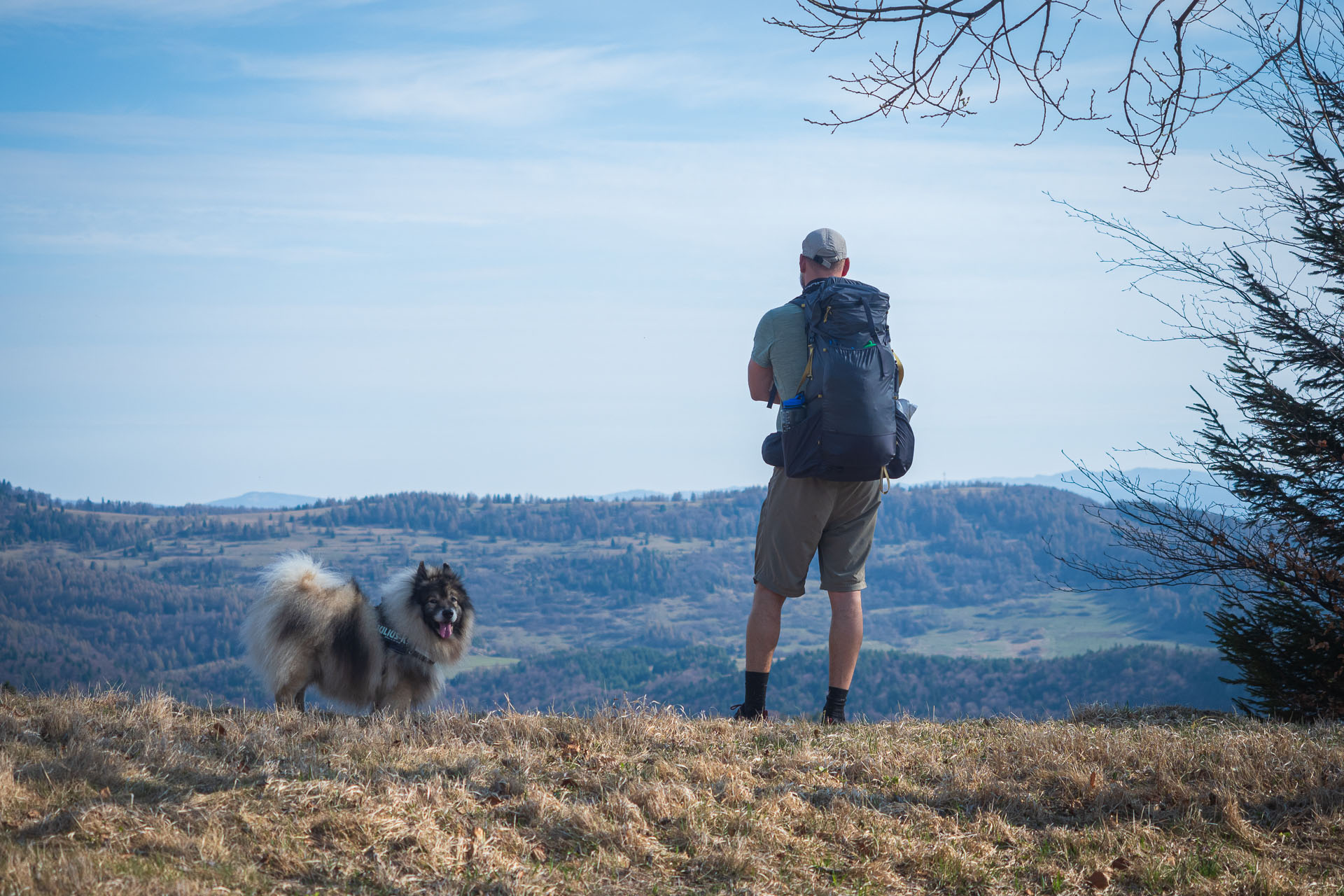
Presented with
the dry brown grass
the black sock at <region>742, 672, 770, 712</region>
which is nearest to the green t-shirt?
the black sock at <region>742, 672, 770, 712</region>

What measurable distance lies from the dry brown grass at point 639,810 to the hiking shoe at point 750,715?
13.8 inches

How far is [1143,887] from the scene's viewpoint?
2.99 m

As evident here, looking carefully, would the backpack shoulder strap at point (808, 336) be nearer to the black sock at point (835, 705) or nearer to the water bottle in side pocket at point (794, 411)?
the water bottle in side pocket at point (794, 411)

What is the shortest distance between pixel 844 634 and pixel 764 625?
1.43 feet

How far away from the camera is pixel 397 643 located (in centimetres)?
671

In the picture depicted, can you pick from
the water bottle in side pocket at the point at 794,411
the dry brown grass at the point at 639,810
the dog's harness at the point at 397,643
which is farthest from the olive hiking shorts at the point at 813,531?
the dog's harness at the point at 397,643

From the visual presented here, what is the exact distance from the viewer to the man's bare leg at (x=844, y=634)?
475 cm

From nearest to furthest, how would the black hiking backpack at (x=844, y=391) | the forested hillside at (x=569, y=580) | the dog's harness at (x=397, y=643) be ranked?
the black hiking backpack at (x=844, y=391), the dog's harness at (x=397, y=643), the forested hillside at (x=569, y=580)

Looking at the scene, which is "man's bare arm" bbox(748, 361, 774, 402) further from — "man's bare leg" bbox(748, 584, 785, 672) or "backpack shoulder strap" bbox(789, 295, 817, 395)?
"man's bare leg" bbox(748, 584, 785, 672)

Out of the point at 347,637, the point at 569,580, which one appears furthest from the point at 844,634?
the point at 569,580

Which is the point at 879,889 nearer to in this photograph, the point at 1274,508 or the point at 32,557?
the point at 1274,508

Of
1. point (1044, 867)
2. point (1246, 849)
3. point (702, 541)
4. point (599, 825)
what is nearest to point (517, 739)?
point (599, 825)

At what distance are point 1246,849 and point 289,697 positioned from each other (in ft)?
18.7

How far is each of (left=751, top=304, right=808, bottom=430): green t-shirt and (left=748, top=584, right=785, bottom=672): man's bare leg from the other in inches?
35.1
